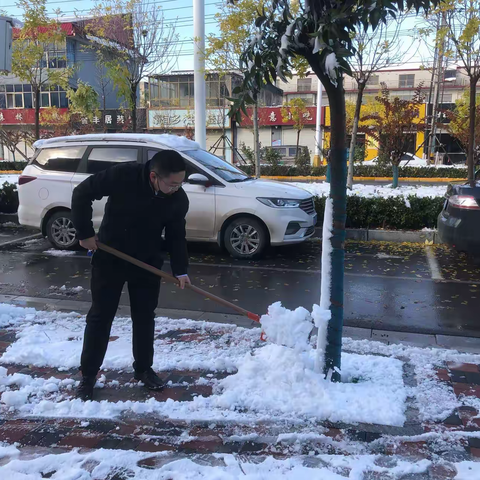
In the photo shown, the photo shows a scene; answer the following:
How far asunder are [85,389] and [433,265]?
5.59 metres

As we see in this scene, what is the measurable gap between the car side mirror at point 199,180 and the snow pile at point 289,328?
4.58m

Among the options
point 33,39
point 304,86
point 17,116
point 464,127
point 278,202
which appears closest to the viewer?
point 278,202

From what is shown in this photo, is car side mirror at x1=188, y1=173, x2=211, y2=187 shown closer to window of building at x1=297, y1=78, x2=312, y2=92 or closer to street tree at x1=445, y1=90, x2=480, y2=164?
street tree at x1=445, y1=90, x2=480, y2=164

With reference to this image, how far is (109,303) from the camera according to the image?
3.34 m

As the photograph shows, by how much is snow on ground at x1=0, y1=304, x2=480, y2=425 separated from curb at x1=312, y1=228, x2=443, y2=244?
4965 mm

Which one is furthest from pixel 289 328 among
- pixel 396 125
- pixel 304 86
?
pixel 304 86

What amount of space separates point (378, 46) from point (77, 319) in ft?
32.7

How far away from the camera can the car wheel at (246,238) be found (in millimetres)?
7731

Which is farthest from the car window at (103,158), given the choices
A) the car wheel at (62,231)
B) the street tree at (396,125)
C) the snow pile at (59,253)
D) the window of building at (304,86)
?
the window of building at (304,86)

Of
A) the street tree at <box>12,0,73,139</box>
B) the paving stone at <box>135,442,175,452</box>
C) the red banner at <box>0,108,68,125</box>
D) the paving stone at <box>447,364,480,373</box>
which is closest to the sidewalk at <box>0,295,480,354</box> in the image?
the paving stone at <box>447,364,480,373</box>

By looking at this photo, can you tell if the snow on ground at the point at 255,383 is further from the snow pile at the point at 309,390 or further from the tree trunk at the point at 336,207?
the tree trunk at the point at 336,207

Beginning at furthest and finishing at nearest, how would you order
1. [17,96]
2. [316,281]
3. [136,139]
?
1. [17,96]
2. [136,139]
3. [316,281]

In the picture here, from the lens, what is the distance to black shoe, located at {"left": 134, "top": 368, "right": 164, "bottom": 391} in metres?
3.50

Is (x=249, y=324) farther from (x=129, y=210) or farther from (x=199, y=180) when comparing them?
(x=199, y=180)
